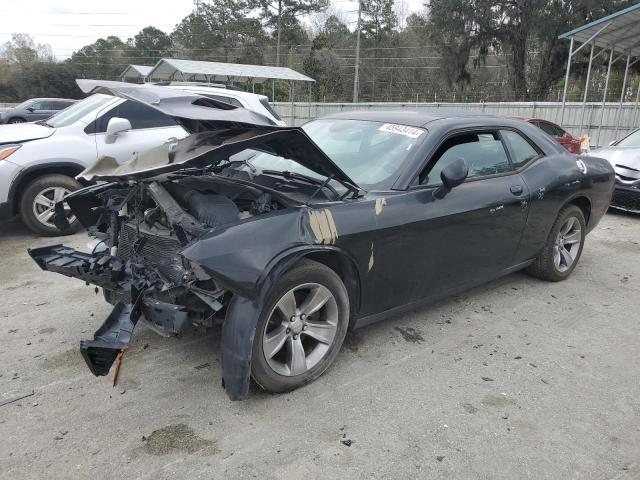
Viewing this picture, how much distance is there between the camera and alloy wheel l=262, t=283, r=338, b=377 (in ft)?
9.52

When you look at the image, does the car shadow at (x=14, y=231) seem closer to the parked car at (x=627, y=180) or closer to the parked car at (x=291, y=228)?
the parked car at (x=291, y=228)

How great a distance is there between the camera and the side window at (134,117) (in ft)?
21.4

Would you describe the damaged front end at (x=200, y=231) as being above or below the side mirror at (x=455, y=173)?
below

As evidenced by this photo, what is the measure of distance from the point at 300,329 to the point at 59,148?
4.68 m

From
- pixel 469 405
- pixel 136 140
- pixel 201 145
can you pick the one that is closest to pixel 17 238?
pixel 136 140

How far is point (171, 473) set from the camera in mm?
2367

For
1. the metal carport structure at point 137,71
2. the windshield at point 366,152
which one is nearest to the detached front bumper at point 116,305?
the windshield at point 366,152

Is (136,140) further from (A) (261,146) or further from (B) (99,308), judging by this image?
(A) (261,146)

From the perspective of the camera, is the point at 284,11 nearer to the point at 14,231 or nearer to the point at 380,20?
the point at 380,20

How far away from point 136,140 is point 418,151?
14.0 feet

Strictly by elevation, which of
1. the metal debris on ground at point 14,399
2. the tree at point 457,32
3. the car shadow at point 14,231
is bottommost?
the car shadow at point 14,231

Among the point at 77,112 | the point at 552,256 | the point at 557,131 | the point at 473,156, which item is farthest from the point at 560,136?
the point at 77,112

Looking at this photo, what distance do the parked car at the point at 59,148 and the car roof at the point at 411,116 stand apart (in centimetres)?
197

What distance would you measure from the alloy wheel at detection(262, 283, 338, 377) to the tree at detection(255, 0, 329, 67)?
52.5 metres
